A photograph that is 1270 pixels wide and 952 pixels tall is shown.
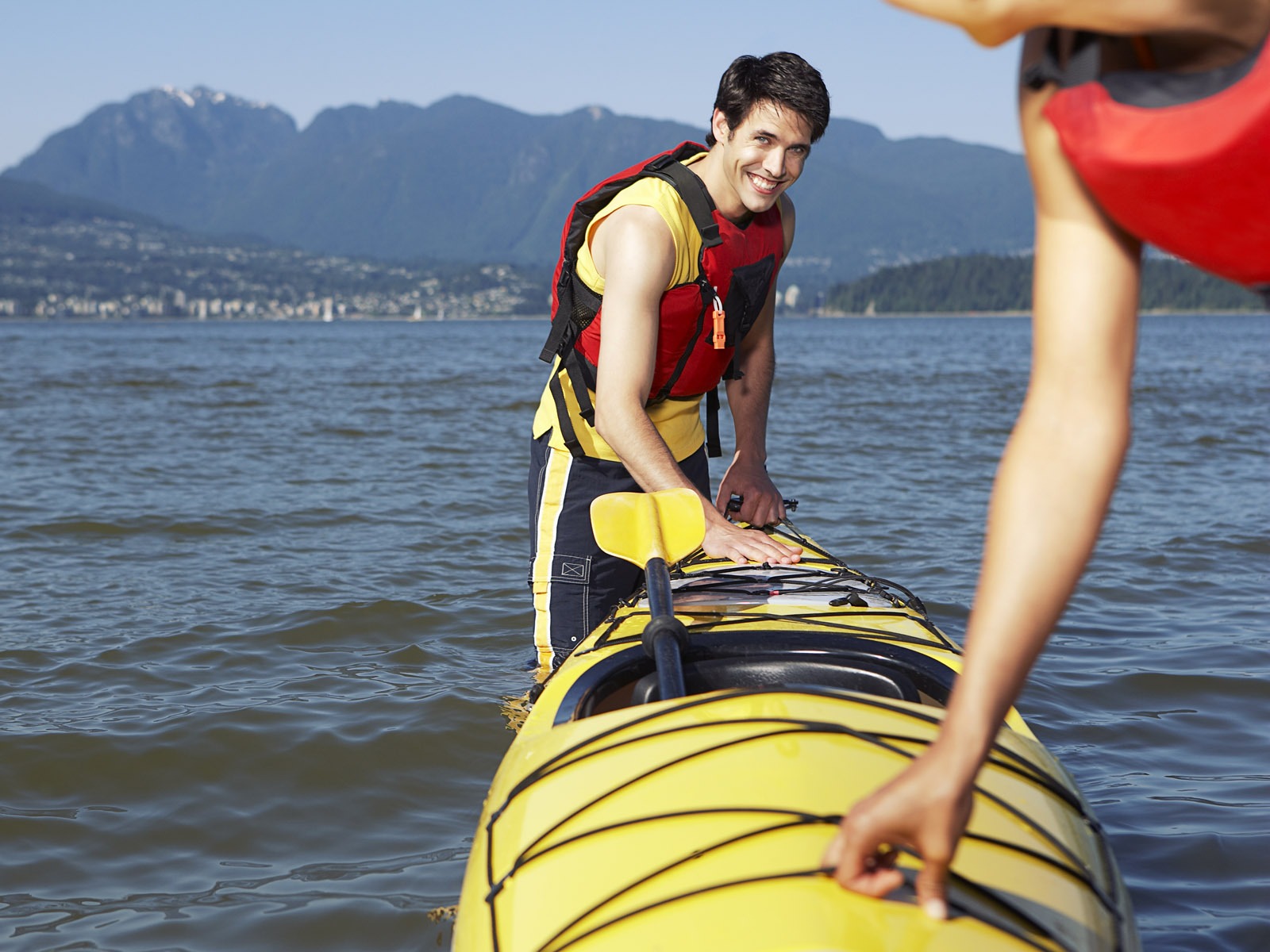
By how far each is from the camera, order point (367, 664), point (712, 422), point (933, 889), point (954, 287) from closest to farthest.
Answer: point (933, 889)
point (712, 422)
point (367, 664)
point (954, 287)

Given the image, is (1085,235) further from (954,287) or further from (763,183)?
(954,287)

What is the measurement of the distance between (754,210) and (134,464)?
903cm

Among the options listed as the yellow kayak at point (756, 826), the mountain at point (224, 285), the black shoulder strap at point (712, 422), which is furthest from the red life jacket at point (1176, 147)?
the mountain at point (224, 285)

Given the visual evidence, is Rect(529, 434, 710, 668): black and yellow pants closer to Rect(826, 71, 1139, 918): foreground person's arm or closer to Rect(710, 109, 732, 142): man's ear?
Rect(710, 109, 732, 142): man's ear

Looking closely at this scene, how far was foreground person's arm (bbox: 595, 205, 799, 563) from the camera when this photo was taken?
3283 mm

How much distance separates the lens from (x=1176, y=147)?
1.10 meters

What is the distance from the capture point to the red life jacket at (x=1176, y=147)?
109 cm

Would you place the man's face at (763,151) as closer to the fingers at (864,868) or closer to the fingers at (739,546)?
the fingers at (739,546)

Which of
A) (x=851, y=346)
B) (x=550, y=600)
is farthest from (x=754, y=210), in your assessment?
(x=851, y=346)

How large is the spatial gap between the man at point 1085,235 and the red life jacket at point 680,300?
224cm

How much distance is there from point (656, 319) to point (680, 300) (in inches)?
6.6

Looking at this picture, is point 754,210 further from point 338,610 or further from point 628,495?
point 338,610

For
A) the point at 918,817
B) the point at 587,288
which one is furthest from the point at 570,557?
the point at 918,817

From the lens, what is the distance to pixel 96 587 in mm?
6461
